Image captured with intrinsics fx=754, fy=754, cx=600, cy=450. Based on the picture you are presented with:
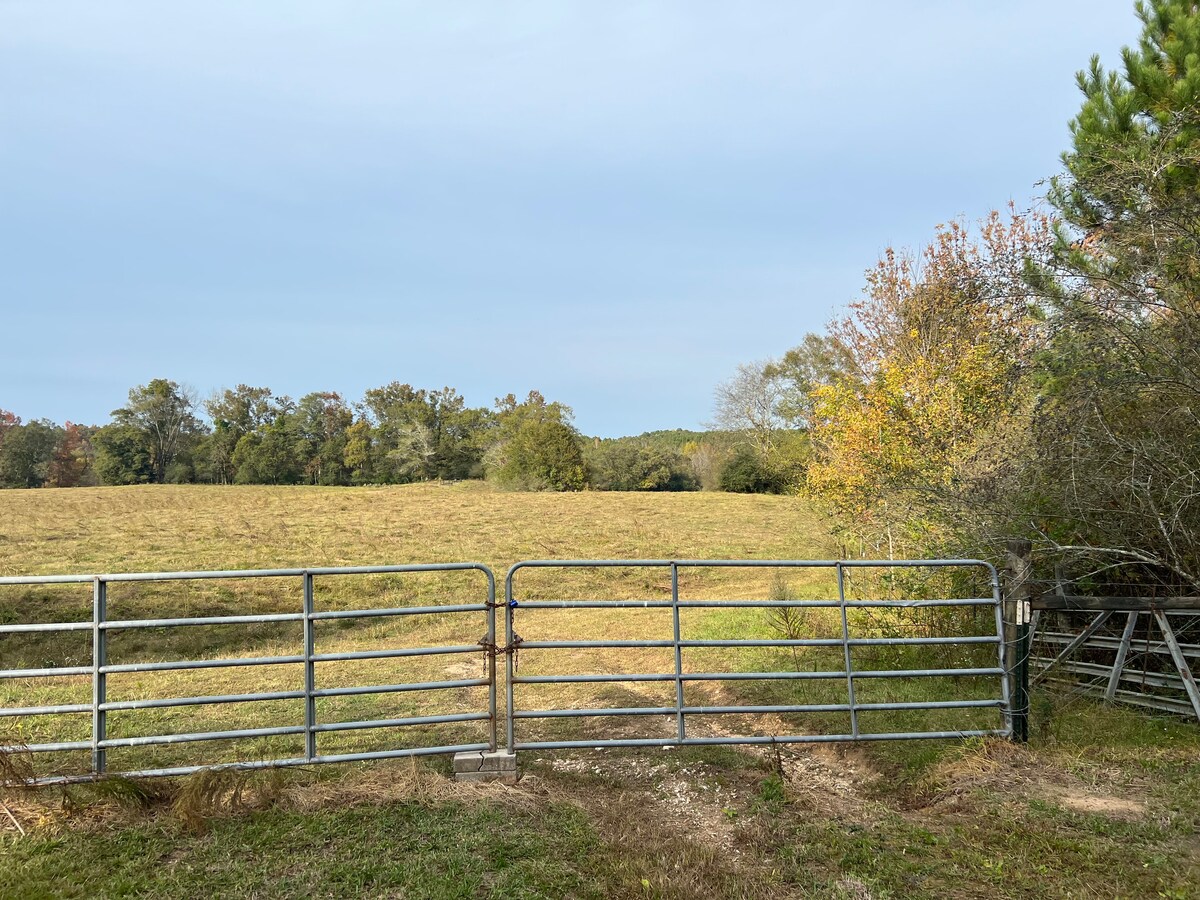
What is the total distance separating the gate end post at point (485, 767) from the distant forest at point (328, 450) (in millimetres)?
40386

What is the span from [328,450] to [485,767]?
6182cm

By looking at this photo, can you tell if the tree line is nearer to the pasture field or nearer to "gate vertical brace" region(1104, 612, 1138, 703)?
"gate vertical brace" region(1104, 612, 1138, 703)

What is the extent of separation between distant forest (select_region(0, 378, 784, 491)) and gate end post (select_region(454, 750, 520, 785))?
133 feet

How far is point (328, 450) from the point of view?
62875 mm

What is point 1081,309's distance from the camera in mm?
6332

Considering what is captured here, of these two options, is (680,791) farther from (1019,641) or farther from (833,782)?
(1019,641)

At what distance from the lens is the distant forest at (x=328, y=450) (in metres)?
51.4

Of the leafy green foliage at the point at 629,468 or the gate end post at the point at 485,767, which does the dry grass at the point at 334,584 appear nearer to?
the gate end post at the point at 485,767

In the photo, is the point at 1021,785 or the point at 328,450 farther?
the point at 328,450

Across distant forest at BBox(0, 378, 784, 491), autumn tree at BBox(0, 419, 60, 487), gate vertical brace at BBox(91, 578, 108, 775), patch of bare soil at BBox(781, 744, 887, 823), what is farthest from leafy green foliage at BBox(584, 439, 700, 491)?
gate vertical brace at BBox(91, 578, 108, 775)

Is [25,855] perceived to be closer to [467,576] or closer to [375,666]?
[375,666]

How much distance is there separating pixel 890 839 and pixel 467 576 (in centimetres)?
1626

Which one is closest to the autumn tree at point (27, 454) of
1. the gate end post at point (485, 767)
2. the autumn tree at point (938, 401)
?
the autumn tree at point (938, 401)

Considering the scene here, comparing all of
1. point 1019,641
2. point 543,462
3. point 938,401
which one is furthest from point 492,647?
point 543,462
